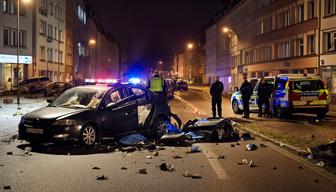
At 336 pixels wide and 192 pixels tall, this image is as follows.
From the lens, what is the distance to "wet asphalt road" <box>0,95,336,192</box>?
747 centimetres

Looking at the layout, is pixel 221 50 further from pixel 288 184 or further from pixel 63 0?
pixel 288 184

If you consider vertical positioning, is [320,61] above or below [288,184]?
above

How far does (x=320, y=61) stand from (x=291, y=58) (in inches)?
255

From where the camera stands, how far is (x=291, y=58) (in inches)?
1837

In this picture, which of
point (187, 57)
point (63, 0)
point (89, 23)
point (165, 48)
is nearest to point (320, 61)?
point (63, 0)

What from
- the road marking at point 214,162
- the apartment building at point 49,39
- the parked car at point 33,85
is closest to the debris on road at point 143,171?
the road marking at point 214,162

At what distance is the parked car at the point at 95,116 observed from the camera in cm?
1106

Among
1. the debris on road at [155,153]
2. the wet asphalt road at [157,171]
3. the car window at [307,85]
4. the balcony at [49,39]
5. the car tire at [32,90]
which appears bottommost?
the wet asphalt road at [157,171]

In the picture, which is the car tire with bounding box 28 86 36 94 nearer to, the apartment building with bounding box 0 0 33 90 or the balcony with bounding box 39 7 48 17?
the apartment building with bounding box 0 0 33 90

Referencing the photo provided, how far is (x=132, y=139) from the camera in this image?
40.3 feet

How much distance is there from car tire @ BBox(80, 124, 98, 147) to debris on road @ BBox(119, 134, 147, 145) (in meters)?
0.79

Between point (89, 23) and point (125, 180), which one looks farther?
point (89, 23)

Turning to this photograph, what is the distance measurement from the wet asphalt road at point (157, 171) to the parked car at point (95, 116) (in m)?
0.42

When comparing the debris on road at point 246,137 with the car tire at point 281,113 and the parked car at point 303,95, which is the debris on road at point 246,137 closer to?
the parked car at point 303,95
